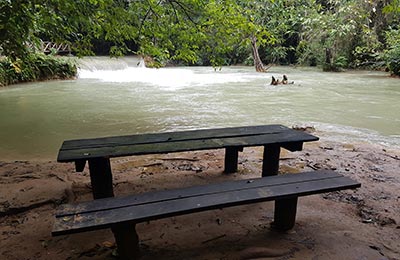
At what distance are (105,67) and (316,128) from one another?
14.7 m

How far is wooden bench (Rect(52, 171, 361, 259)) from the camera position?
1601mm

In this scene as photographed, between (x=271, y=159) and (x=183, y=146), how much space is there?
0.88 m

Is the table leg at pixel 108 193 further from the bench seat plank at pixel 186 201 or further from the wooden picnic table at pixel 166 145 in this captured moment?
the bench seat plank at pixel 186 201

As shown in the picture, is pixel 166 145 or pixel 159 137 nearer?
pixel 166 145

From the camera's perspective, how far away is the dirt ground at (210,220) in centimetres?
194

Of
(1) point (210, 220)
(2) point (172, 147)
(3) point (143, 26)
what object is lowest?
(1) point (210, 220)

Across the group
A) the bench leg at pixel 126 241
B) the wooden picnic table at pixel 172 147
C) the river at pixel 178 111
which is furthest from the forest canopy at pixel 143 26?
the bench leg at pixel 126 241

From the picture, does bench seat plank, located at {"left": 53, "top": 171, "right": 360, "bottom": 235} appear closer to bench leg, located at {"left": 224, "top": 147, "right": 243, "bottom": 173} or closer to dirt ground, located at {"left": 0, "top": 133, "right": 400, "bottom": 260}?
dirt ground, located at {"left": 0, "top": 133, "right": 400, "bottom": 260}

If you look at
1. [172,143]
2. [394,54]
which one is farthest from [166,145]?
[394,54]

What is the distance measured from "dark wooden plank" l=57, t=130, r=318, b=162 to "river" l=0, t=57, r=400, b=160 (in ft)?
7.14

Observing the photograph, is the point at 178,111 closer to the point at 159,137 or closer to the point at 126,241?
the point at 159,137

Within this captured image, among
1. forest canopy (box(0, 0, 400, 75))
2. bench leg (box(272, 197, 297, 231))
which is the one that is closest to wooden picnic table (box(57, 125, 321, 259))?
bench leg (box(272, 197, 297, 231))

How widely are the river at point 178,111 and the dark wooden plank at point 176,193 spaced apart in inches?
108

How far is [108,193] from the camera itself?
7.95 ft
